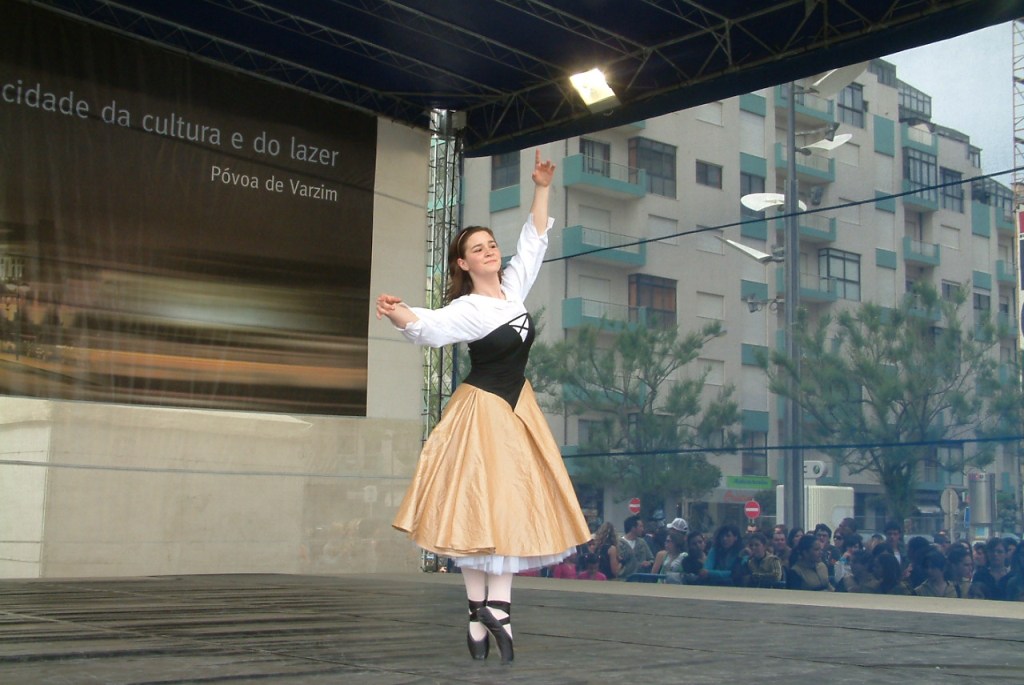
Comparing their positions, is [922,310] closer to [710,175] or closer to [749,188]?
[749,188]

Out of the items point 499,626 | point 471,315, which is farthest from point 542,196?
point 499,626

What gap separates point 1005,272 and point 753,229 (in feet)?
6.88

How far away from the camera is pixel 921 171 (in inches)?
325

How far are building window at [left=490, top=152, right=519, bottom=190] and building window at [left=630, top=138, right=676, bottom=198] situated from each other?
125cm

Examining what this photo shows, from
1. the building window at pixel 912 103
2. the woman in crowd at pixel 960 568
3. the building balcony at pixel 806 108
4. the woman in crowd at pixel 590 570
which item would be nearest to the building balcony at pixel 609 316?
the woman in crowd at pixel 590 570

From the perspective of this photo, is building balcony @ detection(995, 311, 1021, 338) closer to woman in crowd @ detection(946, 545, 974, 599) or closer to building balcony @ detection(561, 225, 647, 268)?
woman in crowd @ detection(946, 545, 974, 599)

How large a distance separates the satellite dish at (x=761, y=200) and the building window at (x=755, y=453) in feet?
6.35

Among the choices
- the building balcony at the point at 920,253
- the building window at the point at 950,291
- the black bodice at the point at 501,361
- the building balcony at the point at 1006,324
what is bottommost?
the black bodice at the point at 501,361

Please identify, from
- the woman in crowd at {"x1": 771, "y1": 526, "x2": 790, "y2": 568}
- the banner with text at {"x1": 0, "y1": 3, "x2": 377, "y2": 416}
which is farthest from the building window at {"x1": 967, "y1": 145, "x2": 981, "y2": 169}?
the banner with text at {"x1": 0, "y1": 3, "x2": 377, "y2": 416}

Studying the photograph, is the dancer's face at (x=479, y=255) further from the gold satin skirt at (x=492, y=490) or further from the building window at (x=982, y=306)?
the building window at (x=982, y=306)

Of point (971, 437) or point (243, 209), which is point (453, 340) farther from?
→ point (243, 209)

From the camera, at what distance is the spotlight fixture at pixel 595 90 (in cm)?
869

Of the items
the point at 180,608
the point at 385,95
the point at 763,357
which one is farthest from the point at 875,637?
the point at 385,95

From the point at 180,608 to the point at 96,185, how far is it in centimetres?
442
